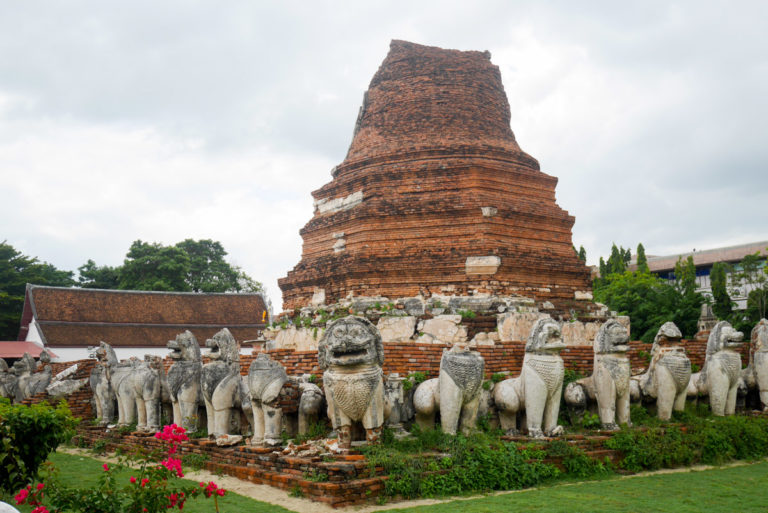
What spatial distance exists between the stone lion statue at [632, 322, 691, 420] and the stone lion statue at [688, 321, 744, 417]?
0.63 metres

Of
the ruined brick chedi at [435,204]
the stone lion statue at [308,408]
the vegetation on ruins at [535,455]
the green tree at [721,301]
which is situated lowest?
the vegetation on ruins at [535,455]

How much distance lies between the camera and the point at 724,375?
10250 mm

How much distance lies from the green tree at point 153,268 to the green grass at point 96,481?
25.4 metres

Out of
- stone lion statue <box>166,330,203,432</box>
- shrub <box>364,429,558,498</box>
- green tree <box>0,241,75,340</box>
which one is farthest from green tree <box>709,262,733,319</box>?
green tree <box>0,241,75,340</box>

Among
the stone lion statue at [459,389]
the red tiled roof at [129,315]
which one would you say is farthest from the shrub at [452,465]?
the red tiled roof at [129,315]

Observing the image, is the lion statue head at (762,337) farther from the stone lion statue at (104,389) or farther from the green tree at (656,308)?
the stone lion statue at (104,389)

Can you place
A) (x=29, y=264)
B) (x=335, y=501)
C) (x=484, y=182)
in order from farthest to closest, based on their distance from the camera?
(x=29, y=264), (x=484, y=182), (x=335, y=501)

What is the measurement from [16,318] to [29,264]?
373 centimetres

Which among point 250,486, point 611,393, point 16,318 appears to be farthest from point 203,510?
point 16,318

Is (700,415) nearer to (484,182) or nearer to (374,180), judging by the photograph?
(484,182)

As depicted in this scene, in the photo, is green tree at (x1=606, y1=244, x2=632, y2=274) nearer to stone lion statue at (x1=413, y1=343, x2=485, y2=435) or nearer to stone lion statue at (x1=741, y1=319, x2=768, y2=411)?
stone lion statue at (x1=741, y1=319, x2=768, y2=411)

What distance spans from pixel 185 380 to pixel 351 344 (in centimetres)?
386

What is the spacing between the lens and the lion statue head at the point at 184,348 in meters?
10.0

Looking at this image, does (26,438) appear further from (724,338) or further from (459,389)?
(724,338)
